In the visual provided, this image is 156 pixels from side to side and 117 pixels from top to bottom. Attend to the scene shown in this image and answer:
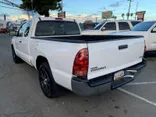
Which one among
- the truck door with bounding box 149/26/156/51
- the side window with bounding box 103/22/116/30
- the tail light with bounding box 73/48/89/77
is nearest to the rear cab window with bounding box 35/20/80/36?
the tail light with bounding box 73/48/89/77

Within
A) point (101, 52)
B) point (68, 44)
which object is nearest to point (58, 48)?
point (68, 44)

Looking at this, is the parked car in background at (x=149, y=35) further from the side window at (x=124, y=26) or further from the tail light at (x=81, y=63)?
the tail light at (x=81, y=63)

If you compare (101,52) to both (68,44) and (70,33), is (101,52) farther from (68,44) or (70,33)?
(70,33)

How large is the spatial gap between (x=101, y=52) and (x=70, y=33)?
2629 millimetres

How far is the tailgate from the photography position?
2.56 metres

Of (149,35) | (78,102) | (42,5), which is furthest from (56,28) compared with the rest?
(42,5)

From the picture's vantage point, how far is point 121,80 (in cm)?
314

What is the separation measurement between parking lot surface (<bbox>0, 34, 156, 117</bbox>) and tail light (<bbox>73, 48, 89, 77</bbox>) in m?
0.91

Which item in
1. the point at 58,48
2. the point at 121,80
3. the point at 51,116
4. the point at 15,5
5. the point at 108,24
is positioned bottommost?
the point at 51,116

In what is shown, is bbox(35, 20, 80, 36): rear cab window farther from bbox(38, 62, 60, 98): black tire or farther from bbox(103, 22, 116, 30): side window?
bbox(103, 22, 116, 30): side window

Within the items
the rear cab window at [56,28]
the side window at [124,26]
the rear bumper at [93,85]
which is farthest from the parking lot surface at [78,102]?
the side window at [124,26]

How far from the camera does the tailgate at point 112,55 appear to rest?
2.56 m

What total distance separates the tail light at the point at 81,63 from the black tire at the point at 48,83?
0.84 meters

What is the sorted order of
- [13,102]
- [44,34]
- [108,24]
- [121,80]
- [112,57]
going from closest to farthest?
[112,57] < [121,80] < [13,102] < [44,34] < [108,24]
